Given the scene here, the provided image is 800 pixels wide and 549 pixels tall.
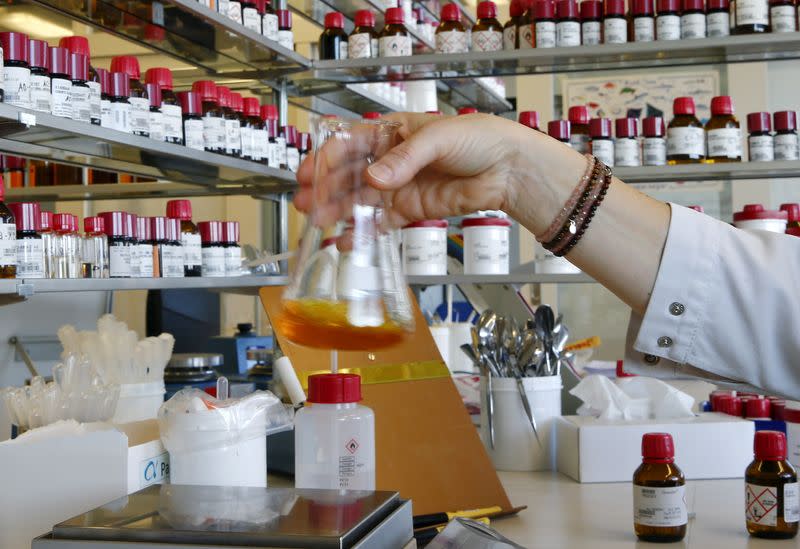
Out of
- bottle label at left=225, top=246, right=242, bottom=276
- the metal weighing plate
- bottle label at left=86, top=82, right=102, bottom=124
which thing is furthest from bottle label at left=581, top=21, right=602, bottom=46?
the metal weighing plate

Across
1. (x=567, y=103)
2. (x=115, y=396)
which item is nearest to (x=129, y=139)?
(x=115, y=396)

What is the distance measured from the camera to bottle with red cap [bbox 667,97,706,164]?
2158 millimetres

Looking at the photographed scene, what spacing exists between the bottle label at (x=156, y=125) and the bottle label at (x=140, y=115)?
1.2 inches

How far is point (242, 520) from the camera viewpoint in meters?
0.77

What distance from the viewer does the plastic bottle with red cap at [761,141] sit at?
2.17m

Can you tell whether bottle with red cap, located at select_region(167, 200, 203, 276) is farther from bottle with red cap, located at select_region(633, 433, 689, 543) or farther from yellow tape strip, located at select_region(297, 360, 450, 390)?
bottle with red cap, located at select_region(633, 433, 689, 543)

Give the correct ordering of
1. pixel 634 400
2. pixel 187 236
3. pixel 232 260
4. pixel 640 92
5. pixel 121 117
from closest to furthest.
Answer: pixel 121 117 < pixel 634 400 < pixel 187 236 < pixel 232 260 < pixel 640 92

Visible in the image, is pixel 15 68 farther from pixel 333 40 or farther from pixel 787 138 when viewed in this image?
pixel 787 138

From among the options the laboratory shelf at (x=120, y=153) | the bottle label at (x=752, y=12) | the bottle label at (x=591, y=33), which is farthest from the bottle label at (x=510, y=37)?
the laboratory shelf at (x=120, y=153)

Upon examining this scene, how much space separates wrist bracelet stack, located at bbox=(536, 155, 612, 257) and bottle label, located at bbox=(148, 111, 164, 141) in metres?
1.00

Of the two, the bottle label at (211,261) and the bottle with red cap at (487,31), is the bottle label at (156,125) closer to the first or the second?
the bottle label at (211,261)

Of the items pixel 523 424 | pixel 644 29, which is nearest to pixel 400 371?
pixel 523 424

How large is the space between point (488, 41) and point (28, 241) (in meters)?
1.26

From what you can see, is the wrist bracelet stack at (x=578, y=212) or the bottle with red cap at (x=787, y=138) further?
the bottle with red cap at (x=787, y=138)
